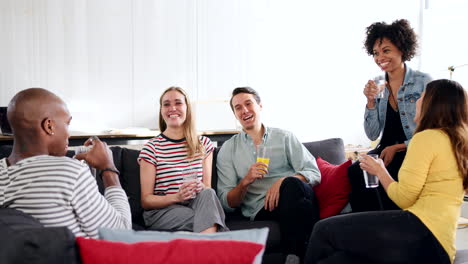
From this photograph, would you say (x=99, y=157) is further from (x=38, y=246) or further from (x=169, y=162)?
(x=169, y=162)

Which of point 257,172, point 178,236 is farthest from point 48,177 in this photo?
point 257,172

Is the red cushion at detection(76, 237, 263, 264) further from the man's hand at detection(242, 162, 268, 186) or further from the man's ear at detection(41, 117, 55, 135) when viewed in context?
the man's hand at detection(242, 162, 268, 186)

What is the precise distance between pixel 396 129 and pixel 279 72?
9.77 feet

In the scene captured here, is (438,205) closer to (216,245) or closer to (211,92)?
(216,245)

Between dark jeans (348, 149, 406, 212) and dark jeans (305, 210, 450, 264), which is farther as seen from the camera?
dark jeans (348, 149, 406, 212)

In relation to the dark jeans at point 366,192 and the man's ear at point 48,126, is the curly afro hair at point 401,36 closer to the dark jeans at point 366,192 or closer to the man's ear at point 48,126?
the dark jeans at point 366,192

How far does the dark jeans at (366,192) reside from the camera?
7.94ft

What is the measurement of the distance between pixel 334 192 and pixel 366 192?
0.18m

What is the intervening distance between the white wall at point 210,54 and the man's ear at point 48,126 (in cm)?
337

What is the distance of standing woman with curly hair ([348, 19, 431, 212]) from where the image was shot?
2555 mm

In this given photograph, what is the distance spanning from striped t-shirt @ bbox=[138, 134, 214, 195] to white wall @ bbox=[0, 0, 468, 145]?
7.81ft

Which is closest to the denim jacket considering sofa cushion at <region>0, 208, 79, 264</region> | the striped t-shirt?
the striped t-shirt

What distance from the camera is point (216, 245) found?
101cm

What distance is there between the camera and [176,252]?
3.29ft
